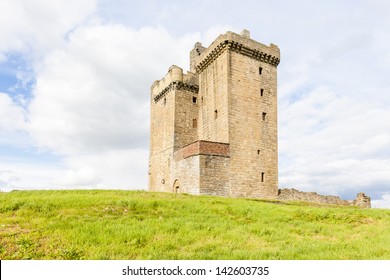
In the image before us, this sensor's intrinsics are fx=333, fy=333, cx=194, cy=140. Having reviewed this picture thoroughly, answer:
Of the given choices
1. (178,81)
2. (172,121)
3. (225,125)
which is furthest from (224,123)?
(178,81)

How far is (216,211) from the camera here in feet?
44.4

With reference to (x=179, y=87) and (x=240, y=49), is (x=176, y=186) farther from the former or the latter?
(x=240, y=49)

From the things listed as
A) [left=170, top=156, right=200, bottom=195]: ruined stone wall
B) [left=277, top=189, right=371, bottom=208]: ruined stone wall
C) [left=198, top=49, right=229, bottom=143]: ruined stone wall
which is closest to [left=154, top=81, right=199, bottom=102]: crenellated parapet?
[left=198, top=49, right=229, bottom=143]: ruined stone wall

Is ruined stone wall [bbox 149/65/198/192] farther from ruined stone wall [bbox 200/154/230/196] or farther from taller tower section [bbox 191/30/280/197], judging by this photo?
ruined stone wall [bbox 200/154/230/196]

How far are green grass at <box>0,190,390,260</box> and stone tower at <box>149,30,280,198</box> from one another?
1127 centimetres

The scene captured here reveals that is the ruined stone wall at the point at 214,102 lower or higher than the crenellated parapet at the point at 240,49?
lower

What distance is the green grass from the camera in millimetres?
7371

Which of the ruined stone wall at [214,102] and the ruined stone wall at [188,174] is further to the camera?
the ruined stone wall at [214,102]

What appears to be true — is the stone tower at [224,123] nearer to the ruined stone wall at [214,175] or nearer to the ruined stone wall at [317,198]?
the ruined stone wall at [214,175]

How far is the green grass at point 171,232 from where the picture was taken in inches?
290

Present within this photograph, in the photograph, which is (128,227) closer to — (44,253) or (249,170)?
(44,253)

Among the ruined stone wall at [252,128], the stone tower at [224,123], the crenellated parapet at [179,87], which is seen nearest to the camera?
the stone tower at [224,123]

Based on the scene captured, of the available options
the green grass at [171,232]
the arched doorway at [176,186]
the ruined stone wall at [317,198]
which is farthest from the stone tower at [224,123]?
the green grass at [171,232]

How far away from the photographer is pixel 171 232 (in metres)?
9.23
